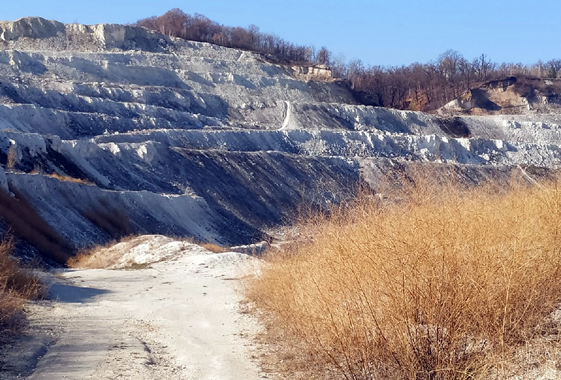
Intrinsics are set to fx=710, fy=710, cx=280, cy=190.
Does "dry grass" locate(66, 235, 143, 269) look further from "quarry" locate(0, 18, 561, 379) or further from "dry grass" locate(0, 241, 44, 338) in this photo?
"dry grass" locate(0, 241, 44, 338)

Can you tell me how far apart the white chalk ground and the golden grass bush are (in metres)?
2.03

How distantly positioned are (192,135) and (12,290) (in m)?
43.7

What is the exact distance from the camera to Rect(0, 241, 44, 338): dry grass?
10.4m

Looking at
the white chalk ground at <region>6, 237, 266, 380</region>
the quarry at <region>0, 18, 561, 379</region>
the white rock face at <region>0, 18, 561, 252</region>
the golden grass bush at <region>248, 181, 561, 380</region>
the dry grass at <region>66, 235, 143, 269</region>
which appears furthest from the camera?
the white rock face at <region>0, 18, 561, 252</region>

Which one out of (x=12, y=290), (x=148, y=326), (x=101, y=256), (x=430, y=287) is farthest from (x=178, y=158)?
(x=430, y=287)

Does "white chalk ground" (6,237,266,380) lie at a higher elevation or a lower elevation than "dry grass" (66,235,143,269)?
higher

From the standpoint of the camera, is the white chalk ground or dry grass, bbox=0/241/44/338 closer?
the white chalk ground

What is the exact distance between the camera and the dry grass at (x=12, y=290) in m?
10.4

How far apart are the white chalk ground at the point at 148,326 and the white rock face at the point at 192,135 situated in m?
4.53

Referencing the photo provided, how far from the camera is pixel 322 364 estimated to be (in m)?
7.90

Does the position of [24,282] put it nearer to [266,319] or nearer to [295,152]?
[266,319]

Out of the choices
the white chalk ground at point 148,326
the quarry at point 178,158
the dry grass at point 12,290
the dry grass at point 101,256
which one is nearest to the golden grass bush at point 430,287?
the quarry at point 178,158

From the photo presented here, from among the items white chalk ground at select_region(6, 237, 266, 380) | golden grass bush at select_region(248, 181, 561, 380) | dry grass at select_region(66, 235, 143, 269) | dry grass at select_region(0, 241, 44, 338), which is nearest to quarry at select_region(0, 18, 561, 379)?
white chalk ground at select_region(6, 237, 266, 380)

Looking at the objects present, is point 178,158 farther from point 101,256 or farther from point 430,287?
point 430,287
